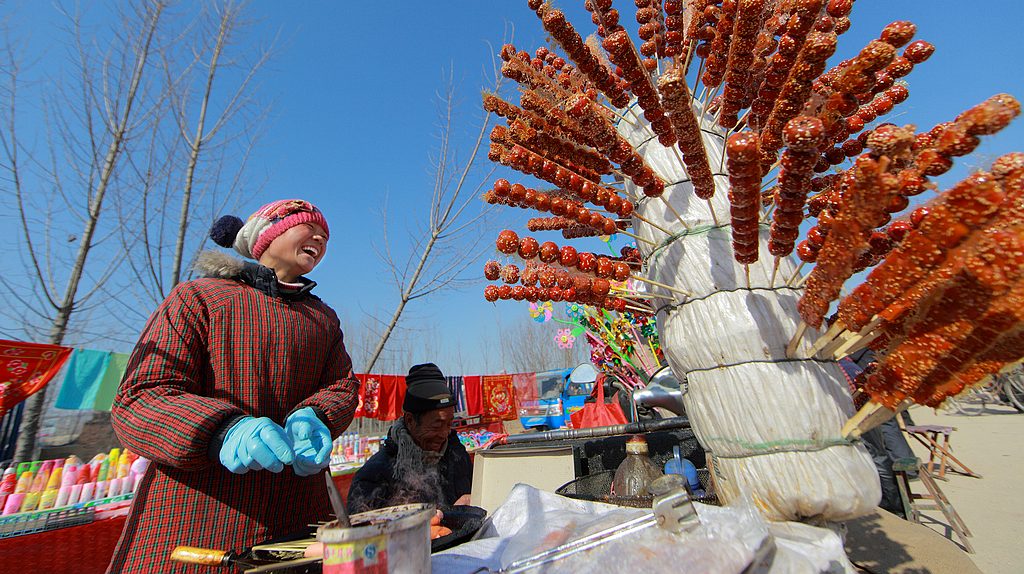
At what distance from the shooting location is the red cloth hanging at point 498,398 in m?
11.7

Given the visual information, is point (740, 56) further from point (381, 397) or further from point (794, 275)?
point (381, 397)

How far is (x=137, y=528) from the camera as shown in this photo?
1.28 meters

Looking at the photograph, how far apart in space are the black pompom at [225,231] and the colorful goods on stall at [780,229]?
1.33 m

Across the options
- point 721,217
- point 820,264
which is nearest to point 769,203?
point 721,217

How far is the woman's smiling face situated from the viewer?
1730 millimetres

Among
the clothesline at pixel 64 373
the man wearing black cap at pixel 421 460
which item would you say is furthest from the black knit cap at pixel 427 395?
the clothesline at pixel 64 373

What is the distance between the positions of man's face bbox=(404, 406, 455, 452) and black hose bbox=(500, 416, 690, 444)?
54 cm

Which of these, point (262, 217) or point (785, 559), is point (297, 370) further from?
point (785, 559)

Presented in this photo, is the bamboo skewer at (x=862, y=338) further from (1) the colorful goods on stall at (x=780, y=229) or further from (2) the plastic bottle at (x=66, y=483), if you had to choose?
(2) the plastic bottle at (x=66, y=483)

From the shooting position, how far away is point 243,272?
5.39 ft

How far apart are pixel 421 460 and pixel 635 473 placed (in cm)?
153

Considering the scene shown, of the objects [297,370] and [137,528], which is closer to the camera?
[137,528]

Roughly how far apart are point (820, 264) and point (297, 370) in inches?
63.3

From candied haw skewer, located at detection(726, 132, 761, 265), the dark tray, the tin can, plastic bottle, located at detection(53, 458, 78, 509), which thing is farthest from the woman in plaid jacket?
plastic bottle, located at detection(53, 458, 78, 509)
